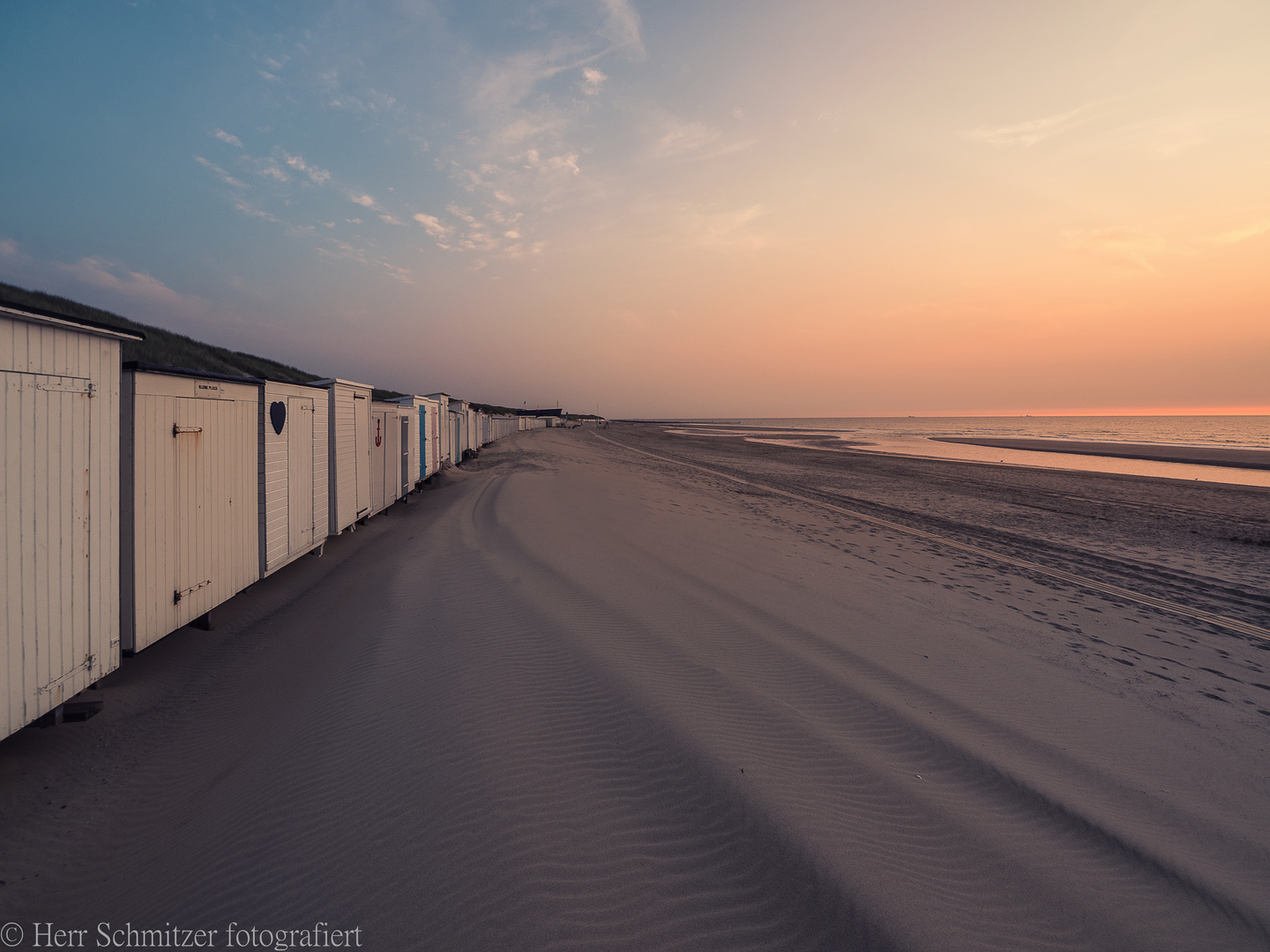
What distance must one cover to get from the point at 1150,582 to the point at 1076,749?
7.34 metres

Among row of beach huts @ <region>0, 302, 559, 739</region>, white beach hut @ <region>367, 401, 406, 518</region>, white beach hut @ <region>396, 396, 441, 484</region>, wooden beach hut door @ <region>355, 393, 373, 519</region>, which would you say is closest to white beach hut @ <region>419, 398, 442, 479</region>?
white beach hut @ <region>396, 396, 441, 484</region>

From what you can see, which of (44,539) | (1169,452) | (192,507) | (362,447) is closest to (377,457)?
(362,447)

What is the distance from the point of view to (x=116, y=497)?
177 inches

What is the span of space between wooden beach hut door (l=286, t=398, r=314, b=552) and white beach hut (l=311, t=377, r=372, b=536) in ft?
2.49

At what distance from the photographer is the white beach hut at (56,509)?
11.4 ft

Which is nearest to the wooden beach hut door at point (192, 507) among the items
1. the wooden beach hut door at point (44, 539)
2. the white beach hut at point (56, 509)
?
the white beach hut at point (56, 509)

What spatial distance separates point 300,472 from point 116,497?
12.2 ft

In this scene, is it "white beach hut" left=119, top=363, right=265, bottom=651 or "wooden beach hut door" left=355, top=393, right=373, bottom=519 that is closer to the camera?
"white beach hut" left=119, top=363, right=265, bottom=651

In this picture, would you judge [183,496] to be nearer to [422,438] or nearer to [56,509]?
[56,509]

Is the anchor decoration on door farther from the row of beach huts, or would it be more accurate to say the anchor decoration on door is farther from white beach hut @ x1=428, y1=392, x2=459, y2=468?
white beach hut @ x1=428, y1=392, x2=459, y2=468

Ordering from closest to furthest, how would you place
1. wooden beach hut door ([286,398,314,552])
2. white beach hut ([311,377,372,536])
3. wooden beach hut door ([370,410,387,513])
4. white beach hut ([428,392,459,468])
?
wooden beach hut door ([286,398,314,552]), white beach hut ([311,377,372,536]), wooden beach hut door ([370,410,387,513]), white beach hut ([428,392,459,468])

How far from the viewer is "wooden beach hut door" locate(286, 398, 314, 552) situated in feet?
25.3

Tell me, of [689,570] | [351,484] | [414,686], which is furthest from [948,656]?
[351,484]

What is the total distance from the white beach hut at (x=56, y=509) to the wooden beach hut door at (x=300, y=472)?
3262 millimetres
